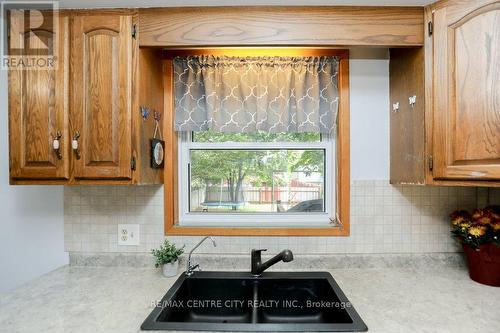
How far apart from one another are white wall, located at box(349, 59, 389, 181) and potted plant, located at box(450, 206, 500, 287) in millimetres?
449

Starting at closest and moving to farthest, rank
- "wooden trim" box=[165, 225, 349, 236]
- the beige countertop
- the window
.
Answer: the beige countertop → "wooden trim" box=[165, 225, 349, 236] → the window

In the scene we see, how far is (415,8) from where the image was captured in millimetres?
1358

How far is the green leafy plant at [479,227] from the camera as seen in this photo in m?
1.36

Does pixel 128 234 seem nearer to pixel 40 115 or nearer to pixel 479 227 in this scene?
pixel 40 115

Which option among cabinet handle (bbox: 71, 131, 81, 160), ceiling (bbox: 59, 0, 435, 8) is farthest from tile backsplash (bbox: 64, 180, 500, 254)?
ceiling (bbox: 59, 0, 435, 8)

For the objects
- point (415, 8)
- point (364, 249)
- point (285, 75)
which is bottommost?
point (364, 249)

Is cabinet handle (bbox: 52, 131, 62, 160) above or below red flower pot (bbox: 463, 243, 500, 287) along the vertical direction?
above

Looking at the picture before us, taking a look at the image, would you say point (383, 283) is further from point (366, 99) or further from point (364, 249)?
point (366, 99)

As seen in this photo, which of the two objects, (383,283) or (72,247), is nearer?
(383,283)

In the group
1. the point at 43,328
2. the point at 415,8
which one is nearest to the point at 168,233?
the point at 43,328

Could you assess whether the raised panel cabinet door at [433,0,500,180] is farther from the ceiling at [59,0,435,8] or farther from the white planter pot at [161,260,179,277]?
the white planter pot at [161,260,179,277]

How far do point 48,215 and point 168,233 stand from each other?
28.2 inches

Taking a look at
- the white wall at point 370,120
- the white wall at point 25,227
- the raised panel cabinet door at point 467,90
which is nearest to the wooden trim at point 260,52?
the white wall at point 370,120

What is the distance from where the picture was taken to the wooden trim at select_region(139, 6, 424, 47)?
1367mm
